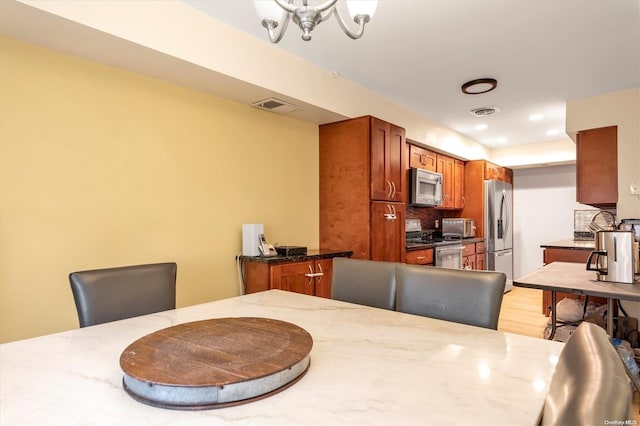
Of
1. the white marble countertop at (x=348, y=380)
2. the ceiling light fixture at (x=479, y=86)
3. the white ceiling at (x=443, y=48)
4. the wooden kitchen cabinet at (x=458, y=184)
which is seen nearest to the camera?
the white marble countertop at (x=348, y=380)

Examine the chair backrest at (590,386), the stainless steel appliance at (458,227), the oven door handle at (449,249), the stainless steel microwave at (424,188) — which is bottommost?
the oven door handle at (449,249)

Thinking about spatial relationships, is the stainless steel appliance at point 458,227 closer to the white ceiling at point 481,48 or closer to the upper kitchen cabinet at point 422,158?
the upper kitchen cabinet at point 422,158

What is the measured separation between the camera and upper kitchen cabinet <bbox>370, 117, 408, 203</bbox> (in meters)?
3.24

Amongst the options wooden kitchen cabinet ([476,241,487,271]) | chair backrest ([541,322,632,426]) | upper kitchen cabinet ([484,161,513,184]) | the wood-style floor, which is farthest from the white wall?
chair backrest ([541,322,632,426])

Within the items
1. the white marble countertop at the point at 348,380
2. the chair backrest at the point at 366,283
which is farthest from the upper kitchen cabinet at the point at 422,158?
the white marble countertop at the point at 348,380

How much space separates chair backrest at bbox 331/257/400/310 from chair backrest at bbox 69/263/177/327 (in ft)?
2.59

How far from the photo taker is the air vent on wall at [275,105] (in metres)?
2.76

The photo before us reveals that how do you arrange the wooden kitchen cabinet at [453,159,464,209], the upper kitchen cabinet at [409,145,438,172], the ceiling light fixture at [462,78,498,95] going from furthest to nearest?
the wooden kitchen cabinet at [453,159,464,209] < the upper kitchen cabinet at [409,145,438,172] < the ceiling light fixture at [462,78,498,95]

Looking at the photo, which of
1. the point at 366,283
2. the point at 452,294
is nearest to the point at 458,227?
the point at 366,283

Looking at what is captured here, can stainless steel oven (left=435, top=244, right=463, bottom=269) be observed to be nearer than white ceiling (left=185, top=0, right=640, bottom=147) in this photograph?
No

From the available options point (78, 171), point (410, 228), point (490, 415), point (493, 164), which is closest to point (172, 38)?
point (78, 171)

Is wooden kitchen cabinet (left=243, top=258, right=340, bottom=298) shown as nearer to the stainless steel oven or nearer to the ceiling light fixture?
the stainless steel oven

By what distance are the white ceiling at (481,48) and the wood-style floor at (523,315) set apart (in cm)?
237

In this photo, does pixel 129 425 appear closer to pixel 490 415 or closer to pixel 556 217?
pixel 490 415
